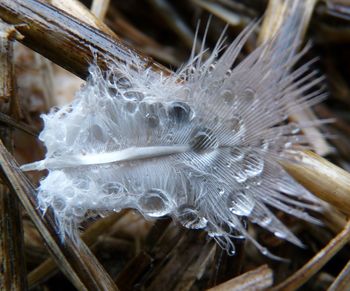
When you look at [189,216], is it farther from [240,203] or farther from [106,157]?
[106,157]

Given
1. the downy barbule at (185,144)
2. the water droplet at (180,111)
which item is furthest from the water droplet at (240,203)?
the water droplet at (180,111)

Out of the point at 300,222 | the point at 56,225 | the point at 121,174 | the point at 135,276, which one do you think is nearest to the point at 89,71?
the point at 121,174

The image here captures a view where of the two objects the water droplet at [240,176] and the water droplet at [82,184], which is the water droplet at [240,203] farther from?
the water droplet at [82,184]

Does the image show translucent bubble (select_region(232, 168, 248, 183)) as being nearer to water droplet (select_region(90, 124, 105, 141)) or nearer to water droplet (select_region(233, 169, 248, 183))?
water droplet (select_region(233, 169, 248, 183))

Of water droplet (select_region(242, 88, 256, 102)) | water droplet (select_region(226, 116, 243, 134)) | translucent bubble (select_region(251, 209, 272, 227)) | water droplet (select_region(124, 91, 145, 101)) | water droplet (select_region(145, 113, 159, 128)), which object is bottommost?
translucent bubble (select_region(251, 209, 272, 227))

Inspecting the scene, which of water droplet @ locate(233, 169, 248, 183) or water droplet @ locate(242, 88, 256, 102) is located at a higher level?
water droplet @ locate(242, 88, 256, 102)

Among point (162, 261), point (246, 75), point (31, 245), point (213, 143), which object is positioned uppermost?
point (246, 75)

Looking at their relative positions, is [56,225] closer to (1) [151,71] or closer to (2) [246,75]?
(1) [151,71]

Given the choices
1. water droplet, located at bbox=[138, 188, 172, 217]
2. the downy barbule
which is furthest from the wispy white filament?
water droplet, located at bbox=[138, 188, 172, 217]

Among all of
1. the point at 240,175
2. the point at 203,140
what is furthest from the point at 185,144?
the point at 240,175
